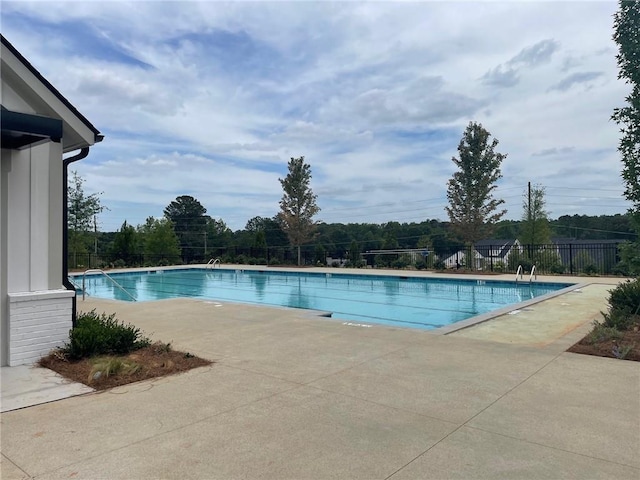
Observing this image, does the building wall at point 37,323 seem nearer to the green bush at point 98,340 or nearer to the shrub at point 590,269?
the green bush at point 98,340

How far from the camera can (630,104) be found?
702cm

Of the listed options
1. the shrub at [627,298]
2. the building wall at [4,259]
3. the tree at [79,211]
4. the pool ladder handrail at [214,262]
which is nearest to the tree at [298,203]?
the pool ladder handrail at [214,262]

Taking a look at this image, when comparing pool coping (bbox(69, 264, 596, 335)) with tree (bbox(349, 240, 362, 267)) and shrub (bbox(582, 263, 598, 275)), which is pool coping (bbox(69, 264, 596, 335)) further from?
tree (bbox(349, 240, 362, 267))

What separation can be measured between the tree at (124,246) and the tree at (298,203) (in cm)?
1052

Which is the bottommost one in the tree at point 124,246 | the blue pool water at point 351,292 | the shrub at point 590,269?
the blue pool water at point 351,292

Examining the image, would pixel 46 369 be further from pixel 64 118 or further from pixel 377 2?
pixel 377 2

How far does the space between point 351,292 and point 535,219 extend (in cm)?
1357

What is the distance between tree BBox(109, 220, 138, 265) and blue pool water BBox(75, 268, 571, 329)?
14.0 feet

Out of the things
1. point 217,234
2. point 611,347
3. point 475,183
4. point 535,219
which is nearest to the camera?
point 611,347

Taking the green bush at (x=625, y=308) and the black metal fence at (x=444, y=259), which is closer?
the green bush at (x=625, y=308)

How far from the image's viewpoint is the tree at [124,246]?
28250mm

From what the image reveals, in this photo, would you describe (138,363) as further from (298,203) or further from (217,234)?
(217,234)

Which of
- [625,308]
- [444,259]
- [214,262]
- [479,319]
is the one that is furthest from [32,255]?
[214,262]

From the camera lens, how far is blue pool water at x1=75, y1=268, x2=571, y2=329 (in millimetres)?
11734
